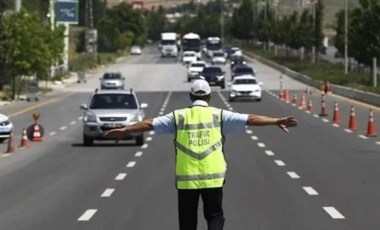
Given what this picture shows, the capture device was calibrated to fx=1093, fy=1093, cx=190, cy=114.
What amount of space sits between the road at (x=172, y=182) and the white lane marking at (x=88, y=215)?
2 cm

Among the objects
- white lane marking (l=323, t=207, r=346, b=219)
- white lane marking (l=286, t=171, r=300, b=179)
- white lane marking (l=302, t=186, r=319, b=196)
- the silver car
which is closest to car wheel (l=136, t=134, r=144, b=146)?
the silver car

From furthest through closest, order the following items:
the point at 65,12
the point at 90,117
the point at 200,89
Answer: the point at 65,12 → the point at 90,117 → the point at 200,89

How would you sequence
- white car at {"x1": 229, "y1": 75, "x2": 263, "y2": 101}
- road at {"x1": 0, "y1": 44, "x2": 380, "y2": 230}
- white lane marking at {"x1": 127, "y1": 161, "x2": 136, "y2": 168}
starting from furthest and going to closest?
white car at {"x1": 229, "y1": 75, "x2": 263, "y2": 101} → white lane marking at {"x1": 127, "y1": 161, "x2": 136, "y2": 168} → road at {"x1": 0, "y1": 44, "x2": 380, "y2": 230}

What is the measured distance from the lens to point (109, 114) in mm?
29297

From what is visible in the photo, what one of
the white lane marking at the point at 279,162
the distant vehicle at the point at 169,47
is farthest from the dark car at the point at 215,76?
the distant vehicle at the point at 169,47

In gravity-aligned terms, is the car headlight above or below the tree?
below

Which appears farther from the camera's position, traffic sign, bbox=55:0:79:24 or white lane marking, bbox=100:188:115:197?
traffic sign, bbox=55:0:79:24

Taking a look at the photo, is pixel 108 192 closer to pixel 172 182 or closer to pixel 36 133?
pixel 172 182

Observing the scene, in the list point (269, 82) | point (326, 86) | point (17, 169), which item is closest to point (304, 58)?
point (269, 82)

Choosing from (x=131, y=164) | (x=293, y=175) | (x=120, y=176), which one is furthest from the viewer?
(x=131, y=164)

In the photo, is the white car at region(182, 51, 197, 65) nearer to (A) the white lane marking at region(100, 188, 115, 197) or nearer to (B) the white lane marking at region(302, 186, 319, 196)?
(A) the white lane marking at region(100, 188, 115, 197)

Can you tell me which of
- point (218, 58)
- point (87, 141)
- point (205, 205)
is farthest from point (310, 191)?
point (218, 58)

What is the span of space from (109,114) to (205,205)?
68.5ft

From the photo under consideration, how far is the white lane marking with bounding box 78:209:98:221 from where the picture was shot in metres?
14.7
